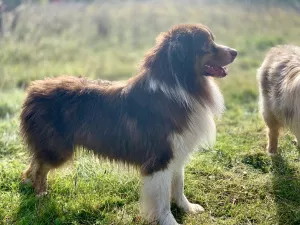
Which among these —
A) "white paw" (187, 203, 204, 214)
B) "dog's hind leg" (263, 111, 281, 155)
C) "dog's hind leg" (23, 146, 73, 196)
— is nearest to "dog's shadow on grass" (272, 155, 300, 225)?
"dog's hind leg" (263, 111, 281, 155)

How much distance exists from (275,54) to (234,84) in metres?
4.11

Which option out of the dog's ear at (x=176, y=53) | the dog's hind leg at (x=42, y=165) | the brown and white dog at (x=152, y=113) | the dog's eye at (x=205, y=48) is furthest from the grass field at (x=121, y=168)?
the dog's eye at (x=205, y=48)

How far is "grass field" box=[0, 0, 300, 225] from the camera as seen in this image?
3859 millimetres

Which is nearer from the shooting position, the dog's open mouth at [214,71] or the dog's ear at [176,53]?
the dog's ear at [176,53]

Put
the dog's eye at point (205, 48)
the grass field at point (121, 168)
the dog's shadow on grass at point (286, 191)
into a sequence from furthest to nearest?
the grass field at point (121, 168) < the dog's shadow on grass at point (286, 191) < the dog's eye at point (205, 48)

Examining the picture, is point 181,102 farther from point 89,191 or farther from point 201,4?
point 201,4

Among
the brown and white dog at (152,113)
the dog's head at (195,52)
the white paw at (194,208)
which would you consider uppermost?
the dog's head at (195,52)

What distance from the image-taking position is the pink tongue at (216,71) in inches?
142

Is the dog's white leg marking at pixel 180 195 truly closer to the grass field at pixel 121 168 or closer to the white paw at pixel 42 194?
the grass field at pixel 121 168

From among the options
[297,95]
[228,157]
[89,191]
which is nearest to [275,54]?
[297,95]

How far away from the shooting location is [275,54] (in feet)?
16.4

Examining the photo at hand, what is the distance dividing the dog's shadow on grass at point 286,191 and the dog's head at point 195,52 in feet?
5.04

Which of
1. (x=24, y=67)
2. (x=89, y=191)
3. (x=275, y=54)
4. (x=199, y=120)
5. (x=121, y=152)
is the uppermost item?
(x=275, y=54)

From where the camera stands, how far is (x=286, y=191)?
163 inches
